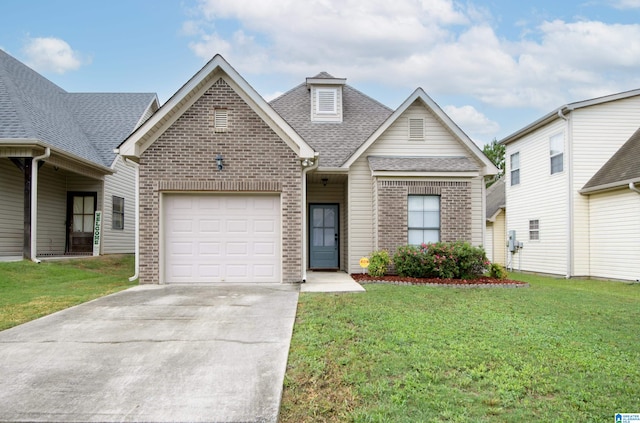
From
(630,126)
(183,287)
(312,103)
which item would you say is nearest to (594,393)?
(183,287)

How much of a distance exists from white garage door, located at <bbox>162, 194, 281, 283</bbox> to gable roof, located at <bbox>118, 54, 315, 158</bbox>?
1318 mm

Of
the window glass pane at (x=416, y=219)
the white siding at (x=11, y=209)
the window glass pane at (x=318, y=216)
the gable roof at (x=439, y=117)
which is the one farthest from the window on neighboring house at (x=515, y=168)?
the white siding at (x=11, y=209)

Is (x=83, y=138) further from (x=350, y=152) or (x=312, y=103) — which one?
(x=350, y=152)

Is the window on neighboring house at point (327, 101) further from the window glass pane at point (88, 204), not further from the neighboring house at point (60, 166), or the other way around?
the window glass pane at point (88, 204)

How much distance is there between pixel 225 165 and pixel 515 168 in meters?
13.7

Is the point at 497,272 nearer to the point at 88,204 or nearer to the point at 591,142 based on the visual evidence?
the point at 591,142

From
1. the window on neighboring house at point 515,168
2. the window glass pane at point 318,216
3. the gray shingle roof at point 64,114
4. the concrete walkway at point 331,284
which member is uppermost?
the gray shingle roof at point 64,114

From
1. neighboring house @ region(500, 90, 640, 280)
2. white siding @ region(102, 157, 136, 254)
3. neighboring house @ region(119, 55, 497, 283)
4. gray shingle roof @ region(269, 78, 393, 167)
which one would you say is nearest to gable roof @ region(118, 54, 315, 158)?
neighboring house @ region(119, 55, 497, 283)

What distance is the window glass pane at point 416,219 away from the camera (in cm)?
1305

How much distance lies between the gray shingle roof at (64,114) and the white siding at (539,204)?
15991 mm

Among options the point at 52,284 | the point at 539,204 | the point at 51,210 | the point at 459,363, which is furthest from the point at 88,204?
the point at 539,204

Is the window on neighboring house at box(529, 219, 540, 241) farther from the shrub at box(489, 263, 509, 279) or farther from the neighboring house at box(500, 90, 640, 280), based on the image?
the shrub at box(489, 263, 509, 279)

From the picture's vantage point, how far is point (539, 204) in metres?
17.4

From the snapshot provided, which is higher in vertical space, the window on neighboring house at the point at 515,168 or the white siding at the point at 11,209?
the window on neighboring house at the point at 515,168
